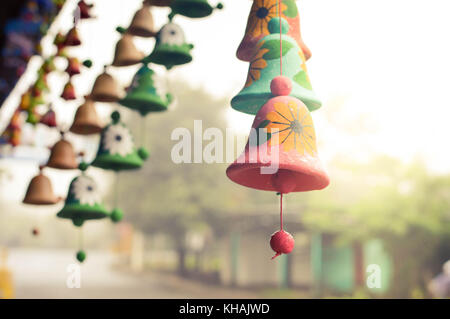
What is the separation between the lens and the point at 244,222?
44.5 feet

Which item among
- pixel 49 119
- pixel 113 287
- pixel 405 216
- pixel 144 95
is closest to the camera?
pixel 144 95

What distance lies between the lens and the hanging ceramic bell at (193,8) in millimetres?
1725

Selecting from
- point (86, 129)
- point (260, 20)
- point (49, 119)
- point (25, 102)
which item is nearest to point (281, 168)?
point (260, 20)

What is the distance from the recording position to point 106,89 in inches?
75.5

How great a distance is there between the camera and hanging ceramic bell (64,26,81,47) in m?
2.00

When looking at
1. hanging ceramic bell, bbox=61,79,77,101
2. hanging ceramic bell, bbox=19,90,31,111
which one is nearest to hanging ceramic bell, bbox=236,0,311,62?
hanging ceramic bell, bbox=61,79,77,101

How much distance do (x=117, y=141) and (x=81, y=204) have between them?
0.81ft

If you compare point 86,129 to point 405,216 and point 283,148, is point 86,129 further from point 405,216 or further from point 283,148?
point 405,216

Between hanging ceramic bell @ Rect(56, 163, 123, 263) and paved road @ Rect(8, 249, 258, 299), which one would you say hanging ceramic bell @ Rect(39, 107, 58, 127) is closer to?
hanging ceramic bell @ Rect(56, 163, 123, 263)

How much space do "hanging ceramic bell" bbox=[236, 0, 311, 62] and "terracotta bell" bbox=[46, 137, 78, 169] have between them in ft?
2.91
